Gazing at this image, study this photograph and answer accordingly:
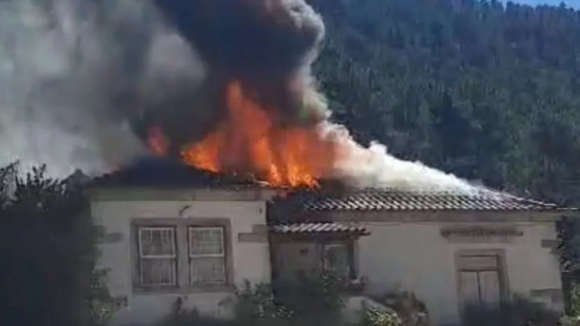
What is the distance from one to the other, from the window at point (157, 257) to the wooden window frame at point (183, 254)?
0.28 ft

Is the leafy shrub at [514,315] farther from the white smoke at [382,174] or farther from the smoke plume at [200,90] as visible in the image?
the smoke plume at [200,90]

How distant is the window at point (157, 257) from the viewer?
24.9 metres

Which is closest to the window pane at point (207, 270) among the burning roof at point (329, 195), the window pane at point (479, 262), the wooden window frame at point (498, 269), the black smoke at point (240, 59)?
the burning roof at point (329, 195)

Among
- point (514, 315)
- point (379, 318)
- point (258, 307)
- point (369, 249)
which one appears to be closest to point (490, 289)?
point (514, 315)

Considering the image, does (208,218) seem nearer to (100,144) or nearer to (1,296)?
(1,296)

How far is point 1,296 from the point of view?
22266 mm

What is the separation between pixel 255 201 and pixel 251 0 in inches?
302

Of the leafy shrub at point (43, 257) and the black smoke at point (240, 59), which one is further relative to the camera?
the black smoke at point (240, 59)

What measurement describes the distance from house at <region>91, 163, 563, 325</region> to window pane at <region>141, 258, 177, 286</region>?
21mm

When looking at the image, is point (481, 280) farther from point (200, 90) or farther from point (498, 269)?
point (200, 90)

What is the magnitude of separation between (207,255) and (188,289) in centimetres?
87

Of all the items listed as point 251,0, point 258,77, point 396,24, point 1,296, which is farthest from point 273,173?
point 396,24

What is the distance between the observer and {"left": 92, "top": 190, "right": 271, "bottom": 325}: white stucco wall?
959 inches

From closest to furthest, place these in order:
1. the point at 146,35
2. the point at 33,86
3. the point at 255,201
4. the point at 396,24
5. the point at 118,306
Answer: the point at 118,306
the point at 255,201
the point at 146,35
the point at 33,86
the point at 396,24
